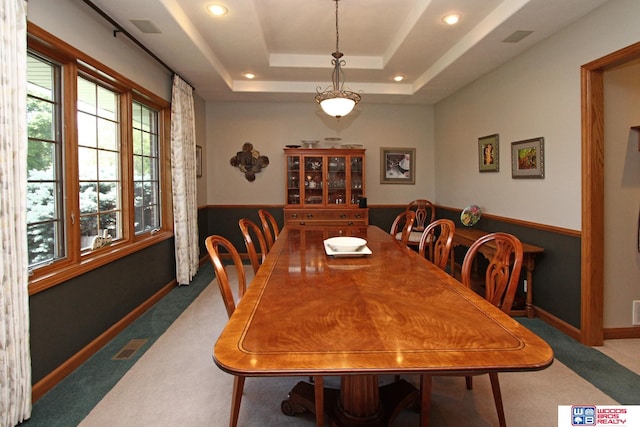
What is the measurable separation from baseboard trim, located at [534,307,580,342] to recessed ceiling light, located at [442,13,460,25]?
266 centimetres

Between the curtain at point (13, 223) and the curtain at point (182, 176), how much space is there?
231cm

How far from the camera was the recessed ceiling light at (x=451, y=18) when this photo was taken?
3.04 m

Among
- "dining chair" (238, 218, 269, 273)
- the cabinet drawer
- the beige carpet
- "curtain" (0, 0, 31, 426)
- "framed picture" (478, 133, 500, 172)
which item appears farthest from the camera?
the cabinet drawer

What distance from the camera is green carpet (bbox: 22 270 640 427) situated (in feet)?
6.48

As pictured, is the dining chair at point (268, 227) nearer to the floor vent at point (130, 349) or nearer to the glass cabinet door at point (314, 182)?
the floor vent at point (130, 349)

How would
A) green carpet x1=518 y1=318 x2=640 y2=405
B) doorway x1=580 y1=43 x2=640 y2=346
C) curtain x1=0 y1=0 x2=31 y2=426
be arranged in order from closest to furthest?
curtain x1=0 y1=0 x2=31 y2=426
green carpet x1=518 y1=318 x2=640 y2=405
doorway x1=580 y1=43 x2=640 y2=346

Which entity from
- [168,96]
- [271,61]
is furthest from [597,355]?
[168,96]

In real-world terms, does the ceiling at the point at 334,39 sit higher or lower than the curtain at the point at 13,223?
higher

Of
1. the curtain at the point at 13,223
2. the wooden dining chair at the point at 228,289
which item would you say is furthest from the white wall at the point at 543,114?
the curtain at the point at 13,223

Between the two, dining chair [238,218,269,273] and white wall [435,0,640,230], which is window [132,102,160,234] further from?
white wall [435,0,640,230]

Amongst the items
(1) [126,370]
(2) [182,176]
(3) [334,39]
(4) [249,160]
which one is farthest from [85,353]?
(4) [249,160]

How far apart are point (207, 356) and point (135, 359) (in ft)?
1.61

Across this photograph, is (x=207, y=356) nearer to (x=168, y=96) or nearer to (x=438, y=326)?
(x=438, y=326)

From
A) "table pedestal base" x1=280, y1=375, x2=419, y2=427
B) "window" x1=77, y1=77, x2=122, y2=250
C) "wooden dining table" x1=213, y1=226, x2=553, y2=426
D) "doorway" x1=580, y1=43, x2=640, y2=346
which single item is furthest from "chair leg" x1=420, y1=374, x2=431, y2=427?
"window" x1=77, y1=77, x2=122, y2=250
